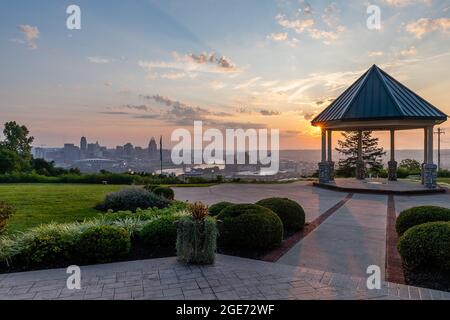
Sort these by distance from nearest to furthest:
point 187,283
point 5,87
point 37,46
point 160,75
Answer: point 187,283
point 37,46
point 5,87
point 160,75

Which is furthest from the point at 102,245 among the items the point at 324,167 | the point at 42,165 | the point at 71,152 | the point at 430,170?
the point at 71,152

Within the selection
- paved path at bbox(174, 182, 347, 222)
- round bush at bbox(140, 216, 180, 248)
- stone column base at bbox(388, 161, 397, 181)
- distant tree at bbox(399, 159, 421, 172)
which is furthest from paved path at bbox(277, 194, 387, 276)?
distant tree at bbox(399, 159, 421, 172)

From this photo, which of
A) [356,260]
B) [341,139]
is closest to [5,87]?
[356,260]

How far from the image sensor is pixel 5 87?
10.8 meters

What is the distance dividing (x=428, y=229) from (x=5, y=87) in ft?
42.2

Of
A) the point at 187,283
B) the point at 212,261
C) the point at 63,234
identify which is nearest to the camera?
the point at 187,283

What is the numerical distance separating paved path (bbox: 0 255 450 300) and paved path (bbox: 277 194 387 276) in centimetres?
45

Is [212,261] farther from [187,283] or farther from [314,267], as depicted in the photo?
[314,267]

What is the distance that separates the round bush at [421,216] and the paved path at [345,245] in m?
0.53

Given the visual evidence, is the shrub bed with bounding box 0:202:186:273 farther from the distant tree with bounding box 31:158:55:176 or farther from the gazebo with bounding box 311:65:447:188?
the distant tree with bounding box 31:158:55:176

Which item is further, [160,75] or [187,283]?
[160,75]

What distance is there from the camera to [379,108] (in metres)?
13.7

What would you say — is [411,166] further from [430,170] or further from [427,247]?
[427,247]
